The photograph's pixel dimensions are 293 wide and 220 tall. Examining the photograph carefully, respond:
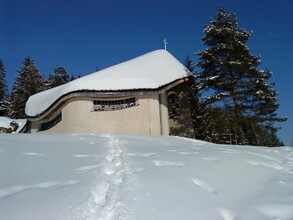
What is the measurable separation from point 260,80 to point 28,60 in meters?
40.2

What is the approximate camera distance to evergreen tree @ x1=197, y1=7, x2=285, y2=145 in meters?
19.5

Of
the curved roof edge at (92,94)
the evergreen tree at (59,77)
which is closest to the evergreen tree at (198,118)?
the curved roof edge at (92,94)

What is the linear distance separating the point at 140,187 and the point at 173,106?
1800 centimetres

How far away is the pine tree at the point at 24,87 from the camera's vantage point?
142 feet

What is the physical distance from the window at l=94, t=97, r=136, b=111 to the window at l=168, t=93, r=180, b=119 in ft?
11.2

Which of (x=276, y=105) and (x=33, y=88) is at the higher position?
(x=33, y=88)

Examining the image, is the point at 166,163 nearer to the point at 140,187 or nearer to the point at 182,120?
the point at 140,187

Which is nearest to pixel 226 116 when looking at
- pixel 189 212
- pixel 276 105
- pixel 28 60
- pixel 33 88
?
pixel 276 105

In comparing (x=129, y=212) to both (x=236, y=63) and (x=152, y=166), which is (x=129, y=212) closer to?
(x=152, y=166)

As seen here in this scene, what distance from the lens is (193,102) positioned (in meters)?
23.7

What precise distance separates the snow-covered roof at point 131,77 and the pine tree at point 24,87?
63.7 ft

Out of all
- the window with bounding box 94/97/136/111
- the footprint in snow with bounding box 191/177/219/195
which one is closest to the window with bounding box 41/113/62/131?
the window with bounding box 94/97/136/111

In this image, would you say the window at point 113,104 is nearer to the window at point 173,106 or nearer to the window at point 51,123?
the window at point 51,123

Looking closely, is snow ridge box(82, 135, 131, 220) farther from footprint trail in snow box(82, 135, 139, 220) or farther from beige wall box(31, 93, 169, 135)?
beige wall box(31, 93, 169, 135)
